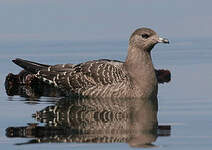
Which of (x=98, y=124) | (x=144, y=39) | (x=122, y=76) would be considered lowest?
(x=98, y=124)

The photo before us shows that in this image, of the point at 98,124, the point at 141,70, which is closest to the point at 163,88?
the point at 141,70

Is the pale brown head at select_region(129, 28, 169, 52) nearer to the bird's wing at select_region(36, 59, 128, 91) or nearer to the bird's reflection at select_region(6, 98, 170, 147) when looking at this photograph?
the bird's wing at select_region(36, 59, 128, 91)

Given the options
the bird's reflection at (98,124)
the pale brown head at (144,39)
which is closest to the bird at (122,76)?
the pale brown head at (144,39)

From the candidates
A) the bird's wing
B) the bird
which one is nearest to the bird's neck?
the bird

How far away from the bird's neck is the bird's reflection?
43cm

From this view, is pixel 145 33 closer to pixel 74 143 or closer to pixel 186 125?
pixel 186 125

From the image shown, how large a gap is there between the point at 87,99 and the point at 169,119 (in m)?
3.40

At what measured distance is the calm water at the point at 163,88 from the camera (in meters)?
13.5

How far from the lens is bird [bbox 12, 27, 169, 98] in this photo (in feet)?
60.3

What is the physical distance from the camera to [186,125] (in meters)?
14.9

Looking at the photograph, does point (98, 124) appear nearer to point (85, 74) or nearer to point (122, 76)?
point (122, 76)

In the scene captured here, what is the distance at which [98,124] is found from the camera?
15.0 meters

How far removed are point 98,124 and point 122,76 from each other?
12.1 ft

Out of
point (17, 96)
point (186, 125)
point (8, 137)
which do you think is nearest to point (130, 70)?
point (17, 96)
